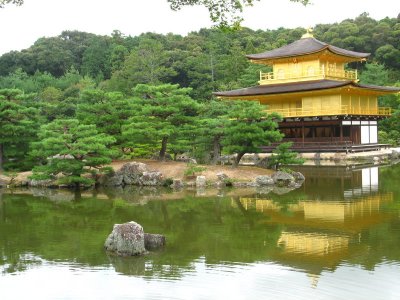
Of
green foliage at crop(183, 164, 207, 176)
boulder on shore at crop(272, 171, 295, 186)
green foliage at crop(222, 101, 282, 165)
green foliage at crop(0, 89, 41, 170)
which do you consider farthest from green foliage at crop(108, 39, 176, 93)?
boulder on shore at crop(272, 171, 295, 186)

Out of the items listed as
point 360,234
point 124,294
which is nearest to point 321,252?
point 360,234

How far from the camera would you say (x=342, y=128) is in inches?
1206

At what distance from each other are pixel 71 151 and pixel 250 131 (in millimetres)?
6677

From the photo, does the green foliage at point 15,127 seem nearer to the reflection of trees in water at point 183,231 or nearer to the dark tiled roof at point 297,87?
the reflection of trees in water at point 183,231

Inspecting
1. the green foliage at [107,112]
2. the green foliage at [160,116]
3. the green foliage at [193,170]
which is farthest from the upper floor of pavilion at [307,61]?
the green foliage at [193,170]

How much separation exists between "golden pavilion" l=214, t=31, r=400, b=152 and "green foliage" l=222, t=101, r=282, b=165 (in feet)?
34.0

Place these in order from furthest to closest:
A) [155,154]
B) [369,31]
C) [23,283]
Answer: [369,31]
[155,154]
[23,283]

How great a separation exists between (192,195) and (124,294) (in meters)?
9.84

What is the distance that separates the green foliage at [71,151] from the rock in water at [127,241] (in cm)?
999

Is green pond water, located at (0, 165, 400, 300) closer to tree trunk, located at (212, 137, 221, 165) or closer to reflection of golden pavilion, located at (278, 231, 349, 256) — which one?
reflection of golden pavilion, located at (278, 231, 349, 256)

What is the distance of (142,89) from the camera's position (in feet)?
71.2

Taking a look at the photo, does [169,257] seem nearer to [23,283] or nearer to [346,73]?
[23,283]

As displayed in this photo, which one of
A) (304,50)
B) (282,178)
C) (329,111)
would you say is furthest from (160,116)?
(304,50)

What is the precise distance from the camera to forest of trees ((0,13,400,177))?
822 inches
